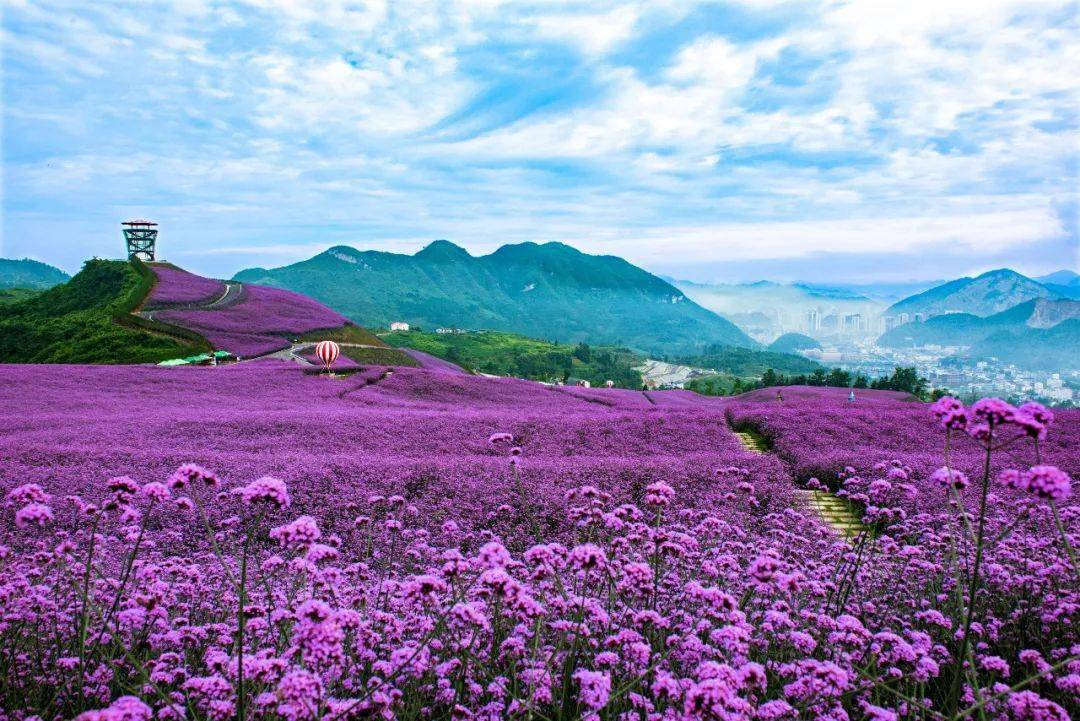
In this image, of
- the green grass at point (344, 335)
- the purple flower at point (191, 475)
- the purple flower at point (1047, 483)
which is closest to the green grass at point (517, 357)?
the green grass at point (344, 335)

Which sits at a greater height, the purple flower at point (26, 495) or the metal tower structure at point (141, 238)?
the metal tower structure at point (141, 238)

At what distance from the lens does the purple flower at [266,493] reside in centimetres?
420

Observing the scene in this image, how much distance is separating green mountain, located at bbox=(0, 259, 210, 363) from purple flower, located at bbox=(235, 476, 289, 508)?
54.4 metres

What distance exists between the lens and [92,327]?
56531 millimetres

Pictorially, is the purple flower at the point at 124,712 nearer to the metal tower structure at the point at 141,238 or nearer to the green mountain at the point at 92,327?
the green mountain at the point at 92,327

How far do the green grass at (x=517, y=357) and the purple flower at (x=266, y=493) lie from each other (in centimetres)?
10679

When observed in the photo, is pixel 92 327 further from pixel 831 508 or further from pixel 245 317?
pixel 831 508

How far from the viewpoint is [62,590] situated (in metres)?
7.62

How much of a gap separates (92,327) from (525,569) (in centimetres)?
6596

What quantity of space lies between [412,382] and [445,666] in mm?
34811

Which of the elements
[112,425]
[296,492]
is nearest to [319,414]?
[112,425]

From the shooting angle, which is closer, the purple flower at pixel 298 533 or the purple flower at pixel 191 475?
the purple flower at pixel 298 533

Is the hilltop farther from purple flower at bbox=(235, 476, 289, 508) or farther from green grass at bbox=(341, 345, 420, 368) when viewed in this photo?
purple flower at bbox=(235, 476, 289, 508)

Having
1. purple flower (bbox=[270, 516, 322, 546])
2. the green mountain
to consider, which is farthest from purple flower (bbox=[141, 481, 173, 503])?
the green mountain
